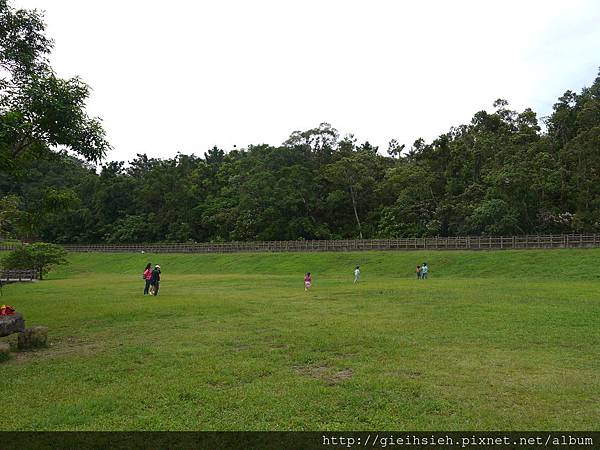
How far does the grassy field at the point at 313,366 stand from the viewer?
20.4 ft

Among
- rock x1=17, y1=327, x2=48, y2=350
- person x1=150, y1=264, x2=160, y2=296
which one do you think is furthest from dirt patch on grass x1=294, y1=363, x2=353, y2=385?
person x1=150, y1=264, x2=160, y2=296

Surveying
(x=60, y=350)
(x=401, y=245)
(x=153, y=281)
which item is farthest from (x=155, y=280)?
(x=401, y=245)

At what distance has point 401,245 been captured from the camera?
49594mm

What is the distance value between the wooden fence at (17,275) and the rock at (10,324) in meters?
35.7

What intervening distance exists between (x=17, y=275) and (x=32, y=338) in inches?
1485

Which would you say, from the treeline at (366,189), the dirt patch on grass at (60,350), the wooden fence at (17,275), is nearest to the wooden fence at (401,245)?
the treeline at (366,189)

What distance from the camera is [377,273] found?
39688 mm

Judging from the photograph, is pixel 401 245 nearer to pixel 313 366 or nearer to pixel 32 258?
pixel 32 258

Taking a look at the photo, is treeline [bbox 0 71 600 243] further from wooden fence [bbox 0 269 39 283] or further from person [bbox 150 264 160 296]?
person [bbox 150 264 160 296]

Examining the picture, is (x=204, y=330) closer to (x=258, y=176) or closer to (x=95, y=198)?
(x=258, y=176)

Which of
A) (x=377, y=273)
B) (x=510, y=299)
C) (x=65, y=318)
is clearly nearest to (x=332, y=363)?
(x=65, y=318)

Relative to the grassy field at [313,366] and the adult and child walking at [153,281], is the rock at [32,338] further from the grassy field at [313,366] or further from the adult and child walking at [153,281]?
the adult and child walking at [153,281]

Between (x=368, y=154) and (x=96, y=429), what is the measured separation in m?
72.4

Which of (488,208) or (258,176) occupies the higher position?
(258,176)
